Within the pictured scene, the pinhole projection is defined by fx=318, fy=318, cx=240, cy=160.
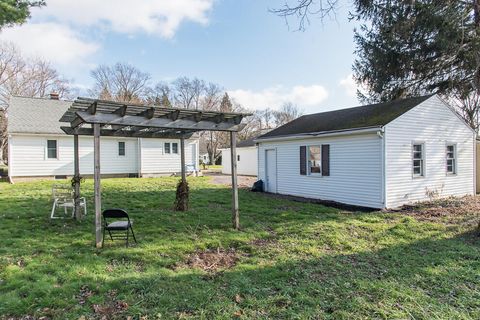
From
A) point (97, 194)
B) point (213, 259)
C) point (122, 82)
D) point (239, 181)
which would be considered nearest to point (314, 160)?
point (239, 181)

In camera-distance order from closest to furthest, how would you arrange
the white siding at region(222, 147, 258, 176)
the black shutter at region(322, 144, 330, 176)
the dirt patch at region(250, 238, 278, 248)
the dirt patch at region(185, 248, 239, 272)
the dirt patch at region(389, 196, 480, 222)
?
the dirt patch at region(185, 248, 239, 272) < the dirt patch at region(250, 238, 278, 248) < the dirt patch at region(389, 196, 480, 222) < the black shutter at region(322, 144, 330, 176) < the white siding at region(222, 147, 258, 176)

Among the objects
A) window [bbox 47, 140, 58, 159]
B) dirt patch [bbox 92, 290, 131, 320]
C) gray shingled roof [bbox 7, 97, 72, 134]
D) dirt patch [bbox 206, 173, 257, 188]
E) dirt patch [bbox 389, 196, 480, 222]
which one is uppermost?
gray shingled roof [bbox 7, 97, 72, 134]

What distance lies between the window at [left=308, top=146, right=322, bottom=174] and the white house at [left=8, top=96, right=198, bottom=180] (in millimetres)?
11594

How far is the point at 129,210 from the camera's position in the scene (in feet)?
30.7

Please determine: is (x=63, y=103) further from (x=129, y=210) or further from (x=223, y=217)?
(x=223, y=217)

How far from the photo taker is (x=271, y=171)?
15242 mm

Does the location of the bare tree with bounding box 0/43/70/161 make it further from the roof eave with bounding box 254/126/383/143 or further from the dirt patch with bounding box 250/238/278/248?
the dirt patch with bounding box 250/238/278/248

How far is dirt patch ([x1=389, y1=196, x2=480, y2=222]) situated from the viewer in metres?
9.25

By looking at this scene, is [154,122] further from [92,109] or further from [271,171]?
[271,171]

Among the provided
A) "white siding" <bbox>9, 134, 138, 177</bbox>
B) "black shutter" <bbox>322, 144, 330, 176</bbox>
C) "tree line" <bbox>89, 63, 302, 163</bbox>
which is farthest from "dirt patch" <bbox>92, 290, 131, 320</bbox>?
"tree line" <bbox>89, 63, 302, 163</bbox>

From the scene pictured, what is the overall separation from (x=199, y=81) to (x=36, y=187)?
3899cm

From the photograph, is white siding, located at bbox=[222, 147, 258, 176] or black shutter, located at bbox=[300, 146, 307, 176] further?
white siding, located at bbox=[222, 147, 258, 176]

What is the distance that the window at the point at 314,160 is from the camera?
509 inches

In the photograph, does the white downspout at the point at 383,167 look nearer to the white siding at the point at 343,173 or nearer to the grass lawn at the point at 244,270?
the white siding at the point at 343,173
